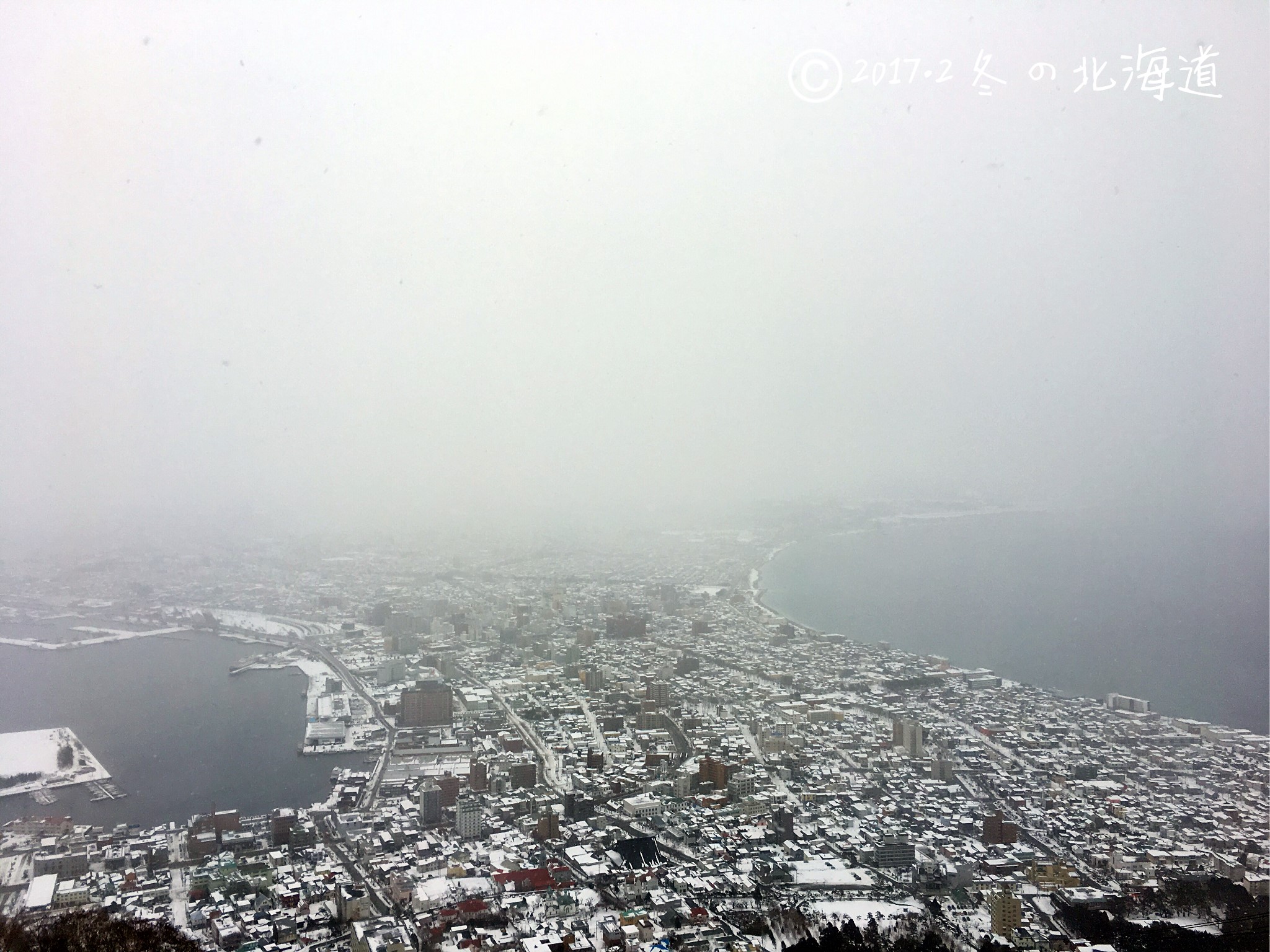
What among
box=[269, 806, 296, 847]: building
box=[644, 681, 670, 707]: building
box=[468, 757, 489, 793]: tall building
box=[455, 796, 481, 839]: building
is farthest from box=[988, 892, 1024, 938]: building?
box=[269, 806, 296, 847]: building

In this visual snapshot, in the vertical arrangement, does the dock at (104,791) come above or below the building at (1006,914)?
below

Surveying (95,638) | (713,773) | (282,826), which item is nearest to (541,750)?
(713,773)

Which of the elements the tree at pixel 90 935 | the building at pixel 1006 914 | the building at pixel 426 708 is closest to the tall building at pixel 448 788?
the building at pixel 426 708

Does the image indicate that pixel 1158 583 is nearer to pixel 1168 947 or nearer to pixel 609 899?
pixel 1168 947

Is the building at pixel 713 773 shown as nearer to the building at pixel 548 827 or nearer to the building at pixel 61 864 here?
the building at pixel 548 827

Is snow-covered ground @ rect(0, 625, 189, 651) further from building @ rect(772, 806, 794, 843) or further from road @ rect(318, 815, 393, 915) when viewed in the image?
building @ rect(772, 806, 794, 843)

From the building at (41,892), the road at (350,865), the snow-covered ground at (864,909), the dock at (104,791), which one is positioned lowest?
the snow-covered ground at (864,909)
